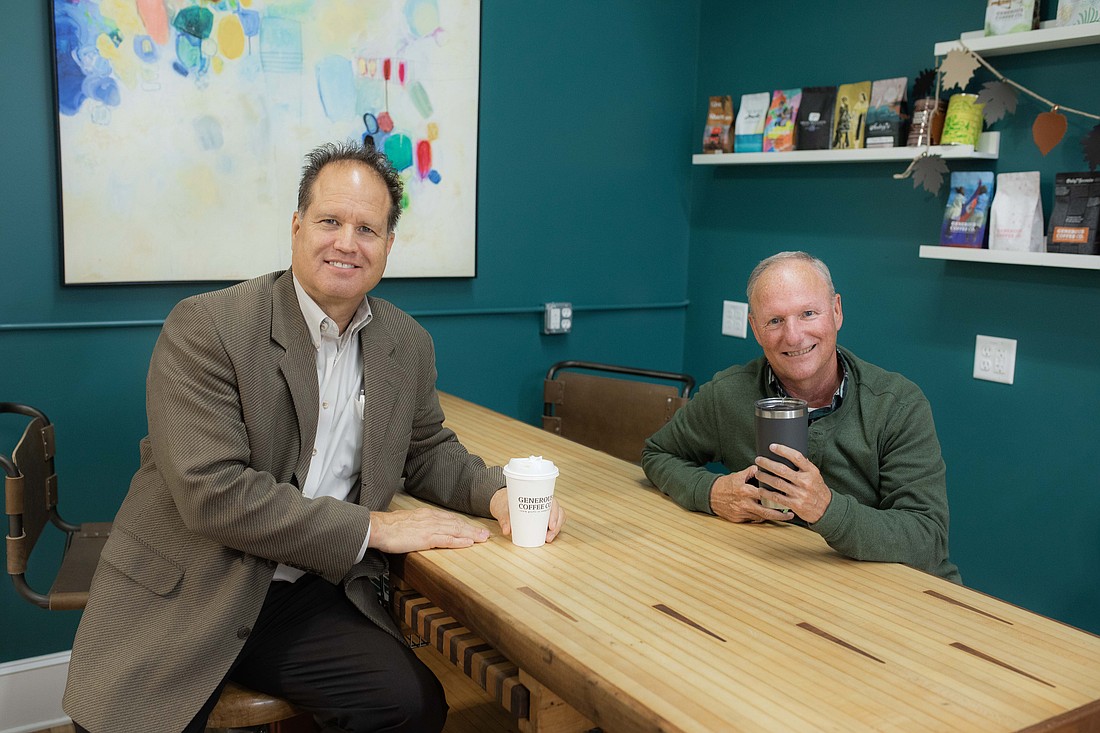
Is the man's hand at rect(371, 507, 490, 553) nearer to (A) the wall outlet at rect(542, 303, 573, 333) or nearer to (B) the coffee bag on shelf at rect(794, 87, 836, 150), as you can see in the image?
(A) the wall outlet at rect(542, 303, 573, 333)

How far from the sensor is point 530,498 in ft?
5.66

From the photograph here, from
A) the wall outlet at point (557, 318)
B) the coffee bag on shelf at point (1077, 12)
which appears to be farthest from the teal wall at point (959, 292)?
the wall outlet at point (557, 318)

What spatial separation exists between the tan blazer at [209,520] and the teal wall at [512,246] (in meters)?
1.10

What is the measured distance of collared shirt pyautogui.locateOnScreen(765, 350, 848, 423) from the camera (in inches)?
78.7

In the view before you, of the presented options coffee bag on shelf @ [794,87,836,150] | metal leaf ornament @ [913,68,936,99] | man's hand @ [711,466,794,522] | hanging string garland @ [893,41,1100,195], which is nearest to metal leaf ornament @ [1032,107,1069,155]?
hanging string garland @ [893,41,1100,195]

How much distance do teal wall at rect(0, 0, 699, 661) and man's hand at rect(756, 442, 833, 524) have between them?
75.9 inches

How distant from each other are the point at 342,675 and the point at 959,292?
217cm

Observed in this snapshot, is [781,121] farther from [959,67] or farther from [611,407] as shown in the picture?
[611,407]

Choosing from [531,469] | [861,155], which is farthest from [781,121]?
[531,469]

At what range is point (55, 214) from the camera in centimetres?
274

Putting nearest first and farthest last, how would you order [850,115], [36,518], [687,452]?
[687,452]
[36,518]
[850,115]

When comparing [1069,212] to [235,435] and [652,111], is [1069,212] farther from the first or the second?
[235,435]

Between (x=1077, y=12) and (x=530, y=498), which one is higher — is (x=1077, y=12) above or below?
above

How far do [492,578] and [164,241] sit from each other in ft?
5.85
